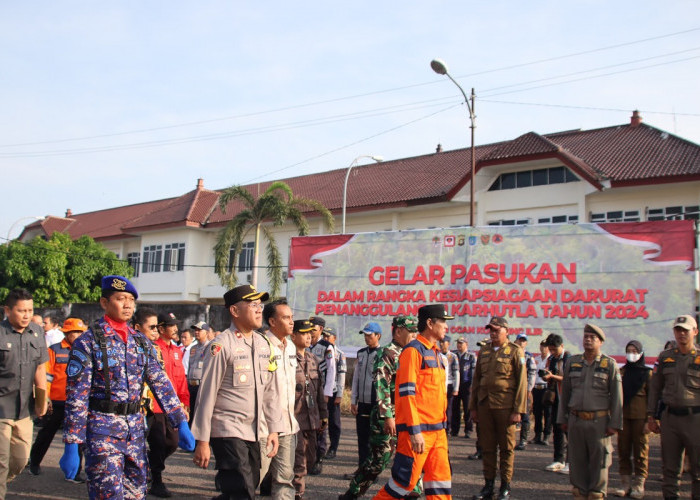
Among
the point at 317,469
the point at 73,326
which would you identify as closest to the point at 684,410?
the point at 317,469

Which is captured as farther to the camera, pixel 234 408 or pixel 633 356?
pixel 633 356

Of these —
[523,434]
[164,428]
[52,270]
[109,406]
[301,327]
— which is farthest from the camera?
[52,270]

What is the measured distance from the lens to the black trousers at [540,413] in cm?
1299

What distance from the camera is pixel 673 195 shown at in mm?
22688

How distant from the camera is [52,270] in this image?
3497 cm

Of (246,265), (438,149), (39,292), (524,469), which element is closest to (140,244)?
(39,292)

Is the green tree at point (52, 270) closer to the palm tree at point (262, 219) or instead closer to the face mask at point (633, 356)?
the palm tree at point (262, 219)

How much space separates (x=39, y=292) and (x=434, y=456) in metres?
33.3

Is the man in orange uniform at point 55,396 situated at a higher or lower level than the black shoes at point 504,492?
higher

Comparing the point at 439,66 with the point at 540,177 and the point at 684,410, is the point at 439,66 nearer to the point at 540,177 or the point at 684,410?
the point at 540,177

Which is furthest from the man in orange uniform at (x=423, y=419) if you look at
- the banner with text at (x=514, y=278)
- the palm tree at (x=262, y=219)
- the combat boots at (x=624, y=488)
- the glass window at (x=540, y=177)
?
the palm tree at (x=262, y=219)

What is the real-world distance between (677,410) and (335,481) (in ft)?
13.9

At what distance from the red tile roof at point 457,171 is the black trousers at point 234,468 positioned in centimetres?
2060

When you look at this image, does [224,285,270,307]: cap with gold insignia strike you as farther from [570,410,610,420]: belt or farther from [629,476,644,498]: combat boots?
[629,476,644,498]: combat boots
